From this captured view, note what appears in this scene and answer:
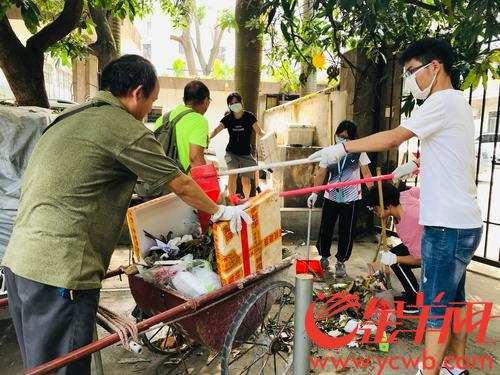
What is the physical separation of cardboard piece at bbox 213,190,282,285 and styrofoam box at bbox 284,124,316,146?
4.18 metres

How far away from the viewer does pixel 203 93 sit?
3.73 meters

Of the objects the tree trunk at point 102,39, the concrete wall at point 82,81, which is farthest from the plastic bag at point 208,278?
the concrete wall at point 82,81

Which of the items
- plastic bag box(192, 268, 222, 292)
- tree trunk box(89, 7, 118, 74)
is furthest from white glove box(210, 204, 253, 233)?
tree trunk box(89, 7, 118, 74)

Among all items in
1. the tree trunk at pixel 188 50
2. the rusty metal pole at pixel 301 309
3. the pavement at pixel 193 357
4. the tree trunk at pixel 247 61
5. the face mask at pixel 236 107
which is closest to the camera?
the rusty metal pole at pixel 301 309

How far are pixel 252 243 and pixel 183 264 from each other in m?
0.44

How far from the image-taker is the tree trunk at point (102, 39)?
6.09 metres

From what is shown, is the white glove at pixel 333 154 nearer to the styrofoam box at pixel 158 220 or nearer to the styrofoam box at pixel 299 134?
the styrofoam box at pixel 158 220

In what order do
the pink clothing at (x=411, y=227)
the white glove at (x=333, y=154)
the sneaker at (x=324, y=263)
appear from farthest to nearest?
the sneaker at (x=324, y=263)
the pink clothing at (x=411, y=227)
the white glove at (x=333, y=154)

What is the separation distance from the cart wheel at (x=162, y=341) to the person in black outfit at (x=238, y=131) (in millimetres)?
3437

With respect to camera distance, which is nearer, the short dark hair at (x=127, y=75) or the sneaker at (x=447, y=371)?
the short dark hair at (x=127, y=75)

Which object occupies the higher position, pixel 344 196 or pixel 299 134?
pixel 299 134

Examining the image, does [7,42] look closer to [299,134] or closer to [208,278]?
[208,278]

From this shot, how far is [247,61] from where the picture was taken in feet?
21.2

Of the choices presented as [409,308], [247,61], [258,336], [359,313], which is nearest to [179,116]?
[258,336]
